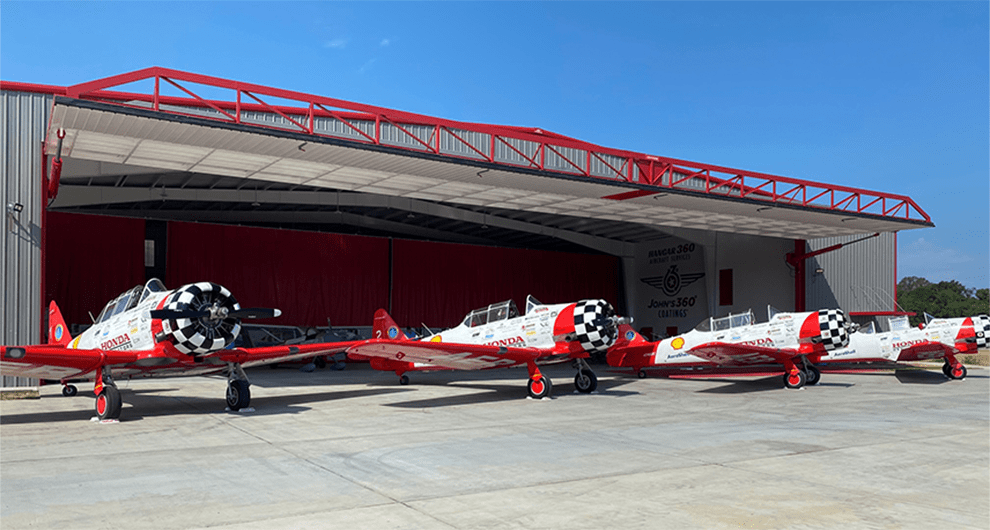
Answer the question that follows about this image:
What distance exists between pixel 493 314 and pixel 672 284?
789 inches

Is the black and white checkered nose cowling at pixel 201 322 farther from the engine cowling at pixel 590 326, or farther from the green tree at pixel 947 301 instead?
the green tree at pixel 947 301

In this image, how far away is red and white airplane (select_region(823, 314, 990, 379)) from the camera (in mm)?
19234

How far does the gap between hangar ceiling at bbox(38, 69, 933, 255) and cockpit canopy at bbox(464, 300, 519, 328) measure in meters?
3.67

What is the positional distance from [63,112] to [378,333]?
8903 mm

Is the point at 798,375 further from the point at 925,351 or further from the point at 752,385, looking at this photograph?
the point at 925,351

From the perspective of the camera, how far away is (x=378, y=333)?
18766 mm

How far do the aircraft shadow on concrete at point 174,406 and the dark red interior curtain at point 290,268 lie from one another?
37.4ft

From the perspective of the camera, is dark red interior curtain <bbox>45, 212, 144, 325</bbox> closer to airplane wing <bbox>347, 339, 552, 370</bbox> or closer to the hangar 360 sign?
airplane wing <bbox>347, 339, 552, 370</bbox>

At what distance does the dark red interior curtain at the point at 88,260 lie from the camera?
23938mm

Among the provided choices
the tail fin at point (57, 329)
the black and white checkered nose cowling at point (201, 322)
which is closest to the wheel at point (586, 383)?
the black and white checkered nose cowling at point (201, 322)

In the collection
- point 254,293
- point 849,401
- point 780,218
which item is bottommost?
point 849,401

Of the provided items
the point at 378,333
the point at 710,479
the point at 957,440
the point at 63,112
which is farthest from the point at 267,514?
the point at 378,333

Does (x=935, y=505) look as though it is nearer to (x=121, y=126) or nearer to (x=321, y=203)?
(x=121, y=126)

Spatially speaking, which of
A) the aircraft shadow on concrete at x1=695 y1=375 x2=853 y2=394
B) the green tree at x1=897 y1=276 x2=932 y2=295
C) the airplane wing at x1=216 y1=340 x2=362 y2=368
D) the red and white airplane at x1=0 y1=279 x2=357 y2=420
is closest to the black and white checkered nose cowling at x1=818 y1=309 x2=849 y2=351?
the aircraft shadow on concrete at x1=695 y1=375 x2=853 y2=394
